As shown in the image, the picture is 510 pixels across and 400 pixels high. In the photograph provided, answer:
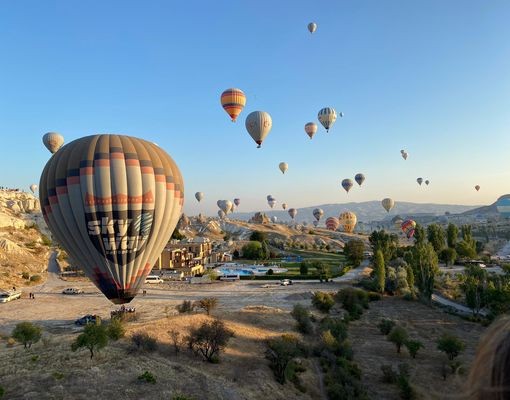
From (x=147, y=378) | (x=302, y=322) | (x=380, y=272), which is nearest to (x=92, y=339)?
(x=147, y=378)

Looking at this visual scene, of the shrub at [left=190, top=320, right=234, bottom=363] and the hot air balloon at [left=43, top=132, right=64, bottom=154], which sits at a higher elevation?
the hot air balloon at [left=43, top=132, right=64, bottom=154]

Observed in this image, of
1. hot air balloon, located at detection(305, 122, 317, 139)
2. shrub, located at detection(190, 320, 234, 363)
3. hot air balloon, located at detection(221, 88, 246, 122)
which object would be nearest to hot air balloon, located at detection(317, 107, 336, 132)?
hot air balloon, located at detection(305, 122, 317, 139)

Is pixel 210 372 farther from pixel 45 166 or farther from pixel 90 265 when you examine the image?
pixel 45 166

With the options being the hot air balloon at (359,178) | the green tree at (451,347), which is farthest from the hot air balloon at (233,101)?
the hot air balloon at (359,178)

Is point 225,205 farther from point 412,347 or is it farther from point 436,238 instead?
point 412,347

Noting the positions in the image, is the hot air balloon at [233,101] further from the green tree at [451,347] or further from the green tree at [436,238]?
the green tree at [436,238]

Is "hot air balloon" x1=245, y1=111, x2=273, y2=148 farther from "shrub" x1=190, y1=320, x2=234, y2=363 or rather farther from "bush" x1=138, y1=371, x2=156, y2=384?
"bush" x1=138, y1=371, x2=156, y2=384

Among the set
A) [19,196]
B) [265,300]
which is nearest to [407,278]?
[265,300]
